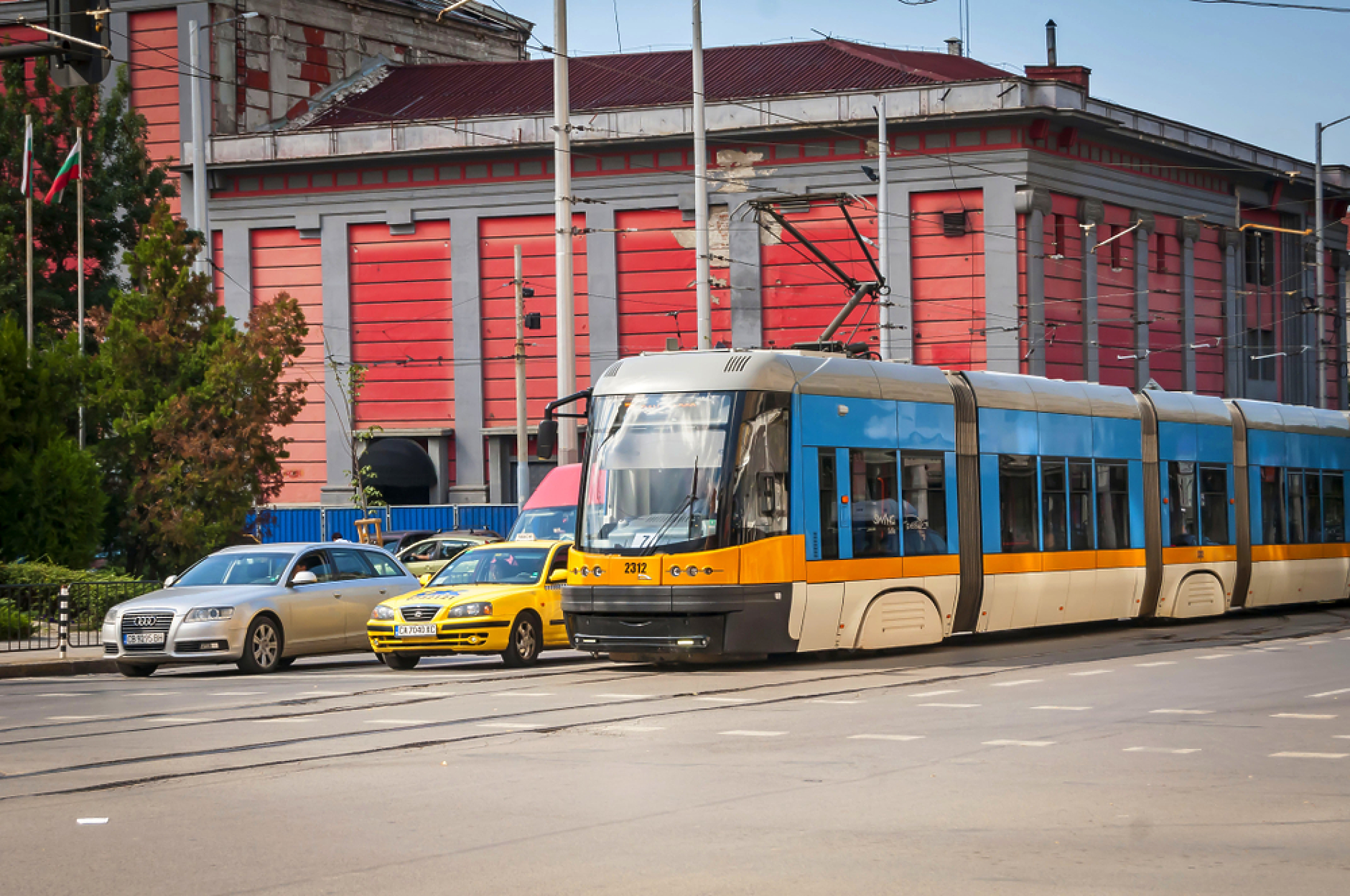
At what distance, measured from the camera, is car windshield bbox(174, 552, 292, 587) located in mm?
20234

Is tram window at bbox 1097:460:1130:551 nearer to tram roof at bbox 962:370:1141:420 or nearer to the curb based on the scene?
tram roof at bbox 962:370:1141:420

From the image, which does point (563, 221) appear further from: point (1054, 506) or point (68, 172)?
point (68, 172)

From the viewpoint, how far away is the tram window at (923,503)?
747 inches

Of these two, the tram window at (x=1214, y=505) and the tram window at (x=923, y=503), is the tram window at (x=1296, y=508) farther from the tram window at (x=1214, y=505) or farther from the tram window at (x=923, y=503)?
the tram window at (x=923, y=503)

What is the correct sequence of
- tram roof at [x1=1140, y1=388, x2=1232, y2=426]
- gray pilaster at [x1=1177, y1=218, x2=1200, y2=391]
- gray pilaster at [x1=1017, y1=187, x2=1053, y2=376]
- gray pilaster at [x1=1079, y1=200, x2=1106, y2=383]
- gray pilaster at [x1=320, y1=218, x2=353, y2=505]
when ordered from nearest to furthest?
1. tram roof at [x1=1140, y1=388, x2=1232, y2=426]
2. gray pilaster at [x1=1017, y1=187, x2=1053, y2=376]
3. gray pilaster at [x1=1079, y1=200, x2=1106, y2=383]
4. gray pilaster at [x1=320, y1=218, x2=353, y2=505]
5. gray pilaster at [x1=1177, y1=218, x2=1200, y2=391]

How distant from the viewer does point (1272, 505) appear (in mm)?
26922

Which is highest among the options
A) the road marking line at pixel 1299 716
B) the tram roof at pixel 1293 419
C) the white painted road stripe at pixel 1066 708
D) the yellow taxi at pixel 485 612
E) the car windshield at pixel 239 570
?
the tram roof at pixel 1293 419

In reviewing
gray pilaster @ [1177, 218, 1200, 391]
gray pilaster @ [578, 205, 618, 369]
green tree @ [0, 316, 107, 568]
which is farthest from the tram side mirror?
gray pilaster @ [1177, 218, 1200, 391]

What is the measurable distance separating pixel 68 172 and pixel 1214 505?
78.9 ft

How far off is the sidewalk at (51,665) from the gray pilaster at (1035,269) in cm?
2951

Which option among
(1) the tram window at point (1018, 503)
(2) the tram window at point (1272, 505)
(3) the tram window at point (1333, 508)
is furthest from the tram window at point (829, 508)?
(3) the tram window at point (1333, 508)

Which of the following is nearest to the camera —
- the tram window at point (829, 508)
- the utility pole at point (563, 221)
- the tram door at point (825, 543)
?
the tram door at point (825, 543)

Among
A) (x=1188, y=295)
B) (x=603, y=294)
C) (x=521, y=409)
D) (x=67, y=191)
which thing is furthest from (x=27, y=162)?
(x=1188, y=295)

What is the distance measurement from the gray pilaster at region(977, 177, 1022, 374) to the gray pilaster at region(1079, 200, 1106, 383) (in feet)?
11.7
